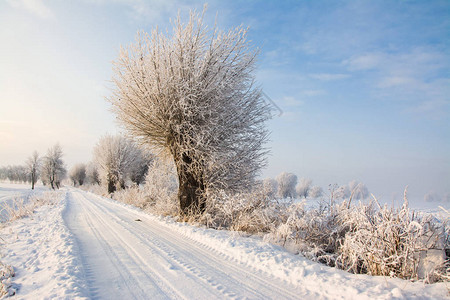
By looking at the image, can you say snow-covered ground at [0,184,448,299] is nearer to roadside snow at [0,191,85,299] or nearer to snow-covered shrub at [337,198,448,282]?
roadside snow at [0,191,85,299]

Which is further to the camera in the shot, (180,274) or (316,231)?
(316,231)

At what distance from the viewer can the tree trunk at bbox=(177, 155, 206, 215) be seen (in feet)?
27.5

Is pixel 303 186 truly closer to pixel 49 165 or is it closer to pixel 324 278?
pixel 49 165

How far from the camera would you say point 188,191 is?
8.58m

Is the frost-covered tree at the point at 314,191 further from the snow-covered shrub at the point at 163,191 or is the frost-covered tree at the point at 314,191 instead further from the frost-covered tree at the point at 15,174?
the frost-covered tree at the point at 15,174

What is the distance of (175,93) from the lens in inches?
297

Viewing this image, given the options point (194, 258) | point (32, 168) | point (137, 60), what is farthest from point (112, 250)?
point (32, 168)

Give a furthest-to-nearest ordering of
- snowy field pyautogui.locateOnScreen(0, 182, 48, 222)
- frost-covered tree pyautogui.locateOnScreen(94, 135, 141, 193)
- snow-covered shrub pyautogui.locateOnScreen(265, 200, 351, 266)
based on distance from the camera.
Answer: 1. frost-covered tree pyautogui.locateOnScreen(94, 135, 141, 193)
2. snowy field pyautogui.locateOnScreen(0, 182, 48, 222)
3. snow-covered shrub pyautogui.locateOnScreen(265, 200, 351, 266)

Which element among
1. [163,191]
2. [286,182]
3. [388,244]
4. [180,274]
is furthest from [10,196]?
[286,182]

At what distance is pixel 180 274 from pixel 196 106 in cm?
525

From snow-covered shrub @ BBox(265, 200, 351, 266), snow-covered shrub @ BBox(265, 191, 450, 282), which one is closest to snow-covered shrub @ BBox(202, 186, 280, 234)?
snow-covered shrub @ BBox(265, 200, 351, 266)

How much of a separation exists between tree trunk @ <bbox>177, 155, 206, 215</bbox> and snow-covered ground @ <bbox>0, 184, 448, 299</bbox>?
3.21m

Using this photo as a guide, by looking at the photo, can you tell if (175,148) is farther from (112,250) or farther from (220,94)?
(112,250)

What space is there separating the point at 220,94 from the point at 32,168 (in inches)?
2835
